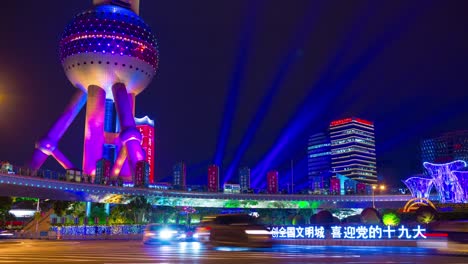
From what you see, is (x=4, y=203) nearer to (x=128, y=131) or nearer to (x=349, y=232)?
(x=128, y=131)

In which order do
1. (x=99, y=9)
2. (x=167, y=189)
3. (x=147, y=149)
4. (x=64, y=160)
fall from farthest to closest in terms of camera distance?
(x=147, y=149), (x=99, y=9), (x=64, y=160), (x=167, y=189)

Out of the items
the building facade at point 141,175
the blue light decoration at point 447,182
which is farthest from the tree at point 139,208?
the blue light decoration at point 447,182

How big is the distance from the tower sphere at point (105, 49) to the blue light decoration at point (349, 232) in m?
66.9

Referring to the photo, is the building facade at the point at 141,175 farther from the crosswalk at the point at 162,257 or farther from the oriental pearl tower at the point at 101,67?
the crosswalk at the point at 162,257

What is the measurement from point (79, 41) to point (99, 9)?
7286mm

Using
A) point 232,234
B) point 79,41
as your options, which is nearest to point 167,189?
point 79,41

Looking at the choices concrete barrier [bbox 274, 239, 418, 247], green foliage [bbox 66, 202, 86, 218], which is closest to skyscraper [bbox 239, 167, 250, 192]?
green foliage [bbox 66, 202, 86, 218]

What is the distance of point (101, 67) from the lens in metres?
90.6

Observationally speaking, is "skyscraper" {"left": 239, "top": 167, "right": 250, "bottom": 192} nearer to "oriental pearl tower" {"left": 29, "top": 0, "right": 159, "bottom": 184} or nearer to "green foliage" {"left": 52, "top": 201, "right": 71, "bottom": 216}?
"oriental pearl tower" {"left": 29, "top": 0, "right": 159, "bottom": 184}

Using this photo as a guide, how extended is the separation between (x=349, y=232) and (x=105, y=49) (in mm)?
71374

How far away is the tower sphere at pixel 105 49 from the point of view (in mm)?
90438

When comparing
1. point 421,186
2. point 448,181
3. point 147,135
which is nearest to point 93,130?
point 147,135

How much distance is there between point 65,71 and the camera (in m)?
95.2

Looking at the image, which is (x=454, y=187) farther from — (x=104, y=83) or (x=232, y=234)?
(x=104, y=83)
